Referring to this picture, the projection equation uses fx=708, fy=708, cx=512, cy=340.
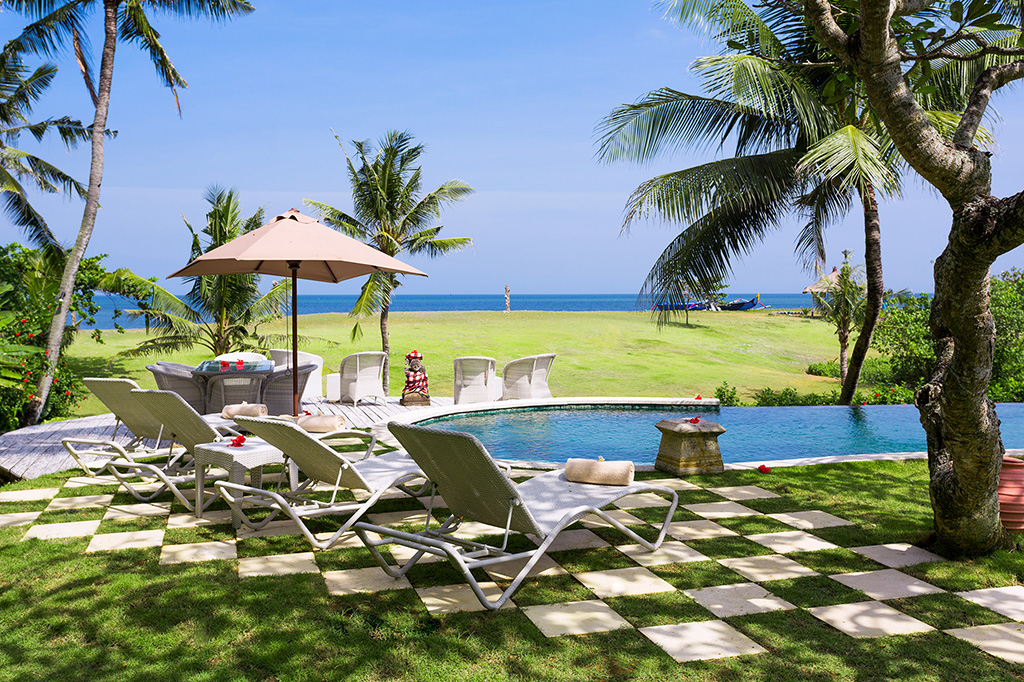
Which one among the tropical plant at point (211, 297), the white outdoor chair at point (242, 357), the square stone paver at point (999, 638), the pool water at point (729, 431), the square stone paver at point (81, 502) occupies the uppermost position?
the tropical plant at point (211, 297)

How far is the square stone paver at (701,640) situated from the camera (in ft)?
9.45

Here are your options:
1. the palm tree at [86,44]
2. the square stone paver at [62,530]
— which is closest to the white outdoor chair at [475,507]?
the square stone paver at [62,530]

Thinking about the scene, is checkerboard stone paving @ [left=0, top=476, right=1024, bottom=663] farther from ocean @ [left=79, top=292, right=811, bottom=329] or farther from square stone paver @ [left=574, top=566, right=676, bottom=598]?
ocean @ [left=79, top=292, right=811, bottom=329]

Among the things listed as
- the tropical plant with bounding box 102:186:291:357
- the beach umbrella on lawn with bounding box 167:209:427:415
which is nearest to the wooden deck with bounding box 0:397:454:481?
the beach umbrella on lawn with bounding box 167:209:427:415

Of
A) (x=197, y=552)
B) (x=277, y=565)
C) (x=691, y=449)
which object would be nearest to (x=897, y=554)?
(x=691, y=449)

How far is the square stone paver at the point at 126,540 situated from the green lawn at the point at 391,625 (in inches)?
3.7

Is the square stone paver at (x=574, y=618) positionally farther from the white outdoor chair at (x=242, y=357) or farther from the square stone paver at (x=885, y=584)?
the white outdoor chair at (x=242, y=357)

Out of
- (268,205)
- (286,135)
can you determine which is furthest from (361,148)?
(286,135)

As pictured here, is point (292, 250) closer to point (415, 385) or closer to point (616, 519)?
point (616, 519)

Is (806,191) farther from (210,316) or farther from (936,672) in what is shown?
(210,316)

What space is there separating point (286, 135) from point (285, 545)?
32.0 meters

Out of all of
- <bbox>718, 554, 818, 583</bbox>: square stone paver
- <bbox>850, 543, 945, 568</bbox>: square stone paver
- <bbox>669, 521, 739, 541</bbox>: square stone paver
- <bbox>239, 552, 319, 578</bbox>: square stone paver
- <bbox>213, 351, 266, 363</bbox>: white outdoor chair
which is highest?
<bbox>213, 351, 266, 363</bbox>: white outdoor chair

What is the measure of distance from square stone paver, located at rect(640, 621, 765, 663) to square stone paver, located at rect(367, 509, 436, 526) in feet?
6.63

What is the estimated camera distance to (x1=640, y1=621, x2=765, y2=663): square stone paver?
288 cm
